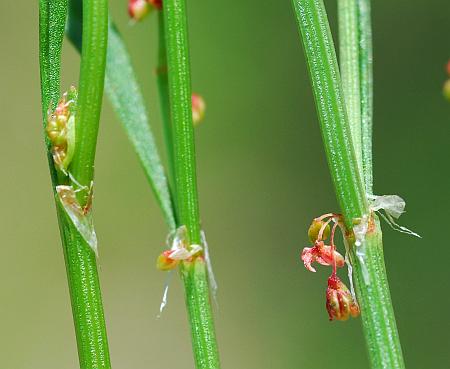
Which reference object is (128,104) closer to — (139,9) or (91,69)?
(139,9)

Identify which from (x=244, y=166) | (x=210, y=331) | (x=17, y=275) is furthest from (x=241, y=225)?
(x=210, y=331)

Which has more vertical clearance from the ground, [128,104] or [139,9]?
[139,9]

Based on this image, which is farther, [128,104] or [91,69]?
[128,104]

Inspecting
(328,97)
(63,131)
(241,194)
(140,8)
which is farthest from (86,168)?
(241,194)

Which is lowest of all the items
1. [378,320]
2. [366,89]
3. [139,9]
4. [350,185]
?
[378,320]

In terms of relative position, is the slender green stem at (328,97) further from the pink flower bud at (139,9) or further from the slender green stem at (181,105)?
the pink flower bud at (139,9)

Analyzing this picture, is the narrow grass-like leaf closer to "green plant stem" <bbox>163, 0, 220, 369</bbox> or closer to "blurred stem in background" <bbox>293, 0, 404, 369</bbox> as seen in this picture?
"green plant stem" <bbox>163, 0, 220, 369</bbox>
